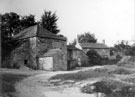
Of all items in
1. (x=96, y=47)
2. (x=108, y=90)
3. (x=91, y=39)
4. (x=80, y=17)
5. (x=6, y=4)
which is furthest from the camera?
(x=91, y=39)

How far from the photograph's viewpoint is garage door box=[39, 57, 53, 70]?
25.5 m

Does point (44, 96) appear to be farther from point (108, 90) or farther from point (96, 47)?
point (96, 47)

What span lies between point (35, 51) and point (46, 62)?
259cm

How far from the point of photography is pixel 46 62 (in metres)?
26.1

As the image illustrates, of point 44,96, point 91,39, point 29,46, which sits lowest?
point 44,96

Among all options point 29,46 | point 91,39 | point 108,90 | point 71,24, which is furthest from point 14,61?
point 91,39

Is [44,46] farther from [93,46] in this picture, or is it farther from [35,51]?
[93,46]

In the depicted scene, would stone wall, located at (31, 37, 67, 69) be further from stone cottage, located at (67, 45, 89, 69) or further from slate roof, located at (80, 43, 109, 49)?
slate roof, located at (80, 43, 109, 49)

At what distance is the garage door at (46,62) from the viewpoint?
25.5 metres

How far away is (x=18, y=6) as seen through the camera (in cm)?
764

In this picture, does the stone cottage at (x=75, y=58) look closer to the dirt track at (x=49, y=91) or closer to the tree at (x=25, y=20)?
the tree at (x=25, y=20)

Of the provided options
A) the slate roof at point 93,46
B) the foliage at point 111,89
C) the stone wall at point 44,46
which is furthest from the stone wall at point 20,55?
the slate roof at point 93,46

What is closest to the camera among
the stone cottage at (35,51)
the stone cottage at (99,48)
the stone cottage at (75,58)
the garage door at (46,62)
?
the garage door at (46,62)

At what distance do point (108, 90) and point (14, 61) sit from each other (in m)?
20.9
